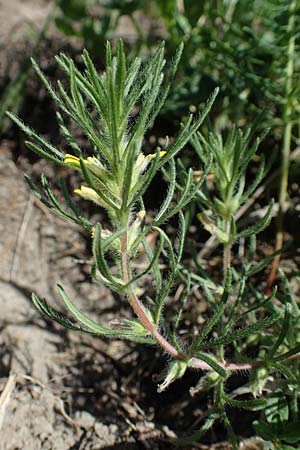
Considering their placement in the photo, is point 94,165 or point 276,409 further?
point 276,409

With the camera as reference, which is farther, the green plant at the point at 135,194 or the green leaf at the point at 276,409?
the green leaf at the point at 276,409

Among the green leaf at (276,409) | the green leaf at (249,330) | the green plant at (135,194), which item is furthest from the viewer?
the green leaf at (276,409)

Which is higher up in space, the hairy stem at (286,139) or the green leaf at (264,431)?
the hairy stem at (286,139)

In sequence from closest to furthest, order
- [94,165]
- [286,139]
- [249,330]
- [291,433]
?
[94,165], [249,330], [291,433], [286,139]

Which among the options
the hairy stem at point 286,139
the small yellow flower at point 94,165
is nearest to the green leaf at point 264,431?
the hairy stem at point 286,139

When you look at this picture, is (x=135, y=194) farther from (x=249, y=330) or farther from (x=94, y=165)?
(x=249, y=330)

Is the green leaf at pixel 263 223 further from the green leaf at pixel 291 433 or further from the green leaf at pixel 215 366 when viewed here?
the green leaf at pixel 291 433

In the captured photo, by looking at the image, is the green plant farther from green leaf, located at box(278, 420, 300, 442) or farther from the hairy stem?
the hairy stem

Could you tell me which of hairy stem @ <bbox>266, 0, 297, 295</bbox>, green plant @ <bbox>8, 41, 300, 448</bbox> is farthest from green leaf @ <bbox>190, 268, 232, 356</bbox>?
hairy stem @ <bbox>266, 0, 297, 295</bbox>

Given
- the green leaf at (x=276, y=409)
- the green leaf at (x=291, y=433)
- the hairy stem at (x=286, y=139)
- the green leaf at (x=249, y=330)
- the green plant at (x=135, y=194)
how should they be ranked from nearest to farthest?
the green plant at (x=135, y=194), the green leaf at (x=249, y=330), the green leaf at (x=291, y=433), the green leaf at (x=276, y=409), the hairy stem at (x=286, y=139)

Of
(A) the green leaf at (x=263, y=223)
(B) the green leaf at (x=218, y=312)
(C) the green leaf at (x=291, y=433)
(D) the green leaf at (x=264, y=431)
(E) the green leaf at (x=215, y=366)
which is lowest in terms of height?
(D) the green leaf at (x=264, y=431)

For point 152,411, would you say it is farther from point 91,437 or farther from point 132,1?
point 132,1

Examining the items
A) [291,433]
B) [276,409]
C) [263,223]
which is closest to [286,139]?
[263,223]
